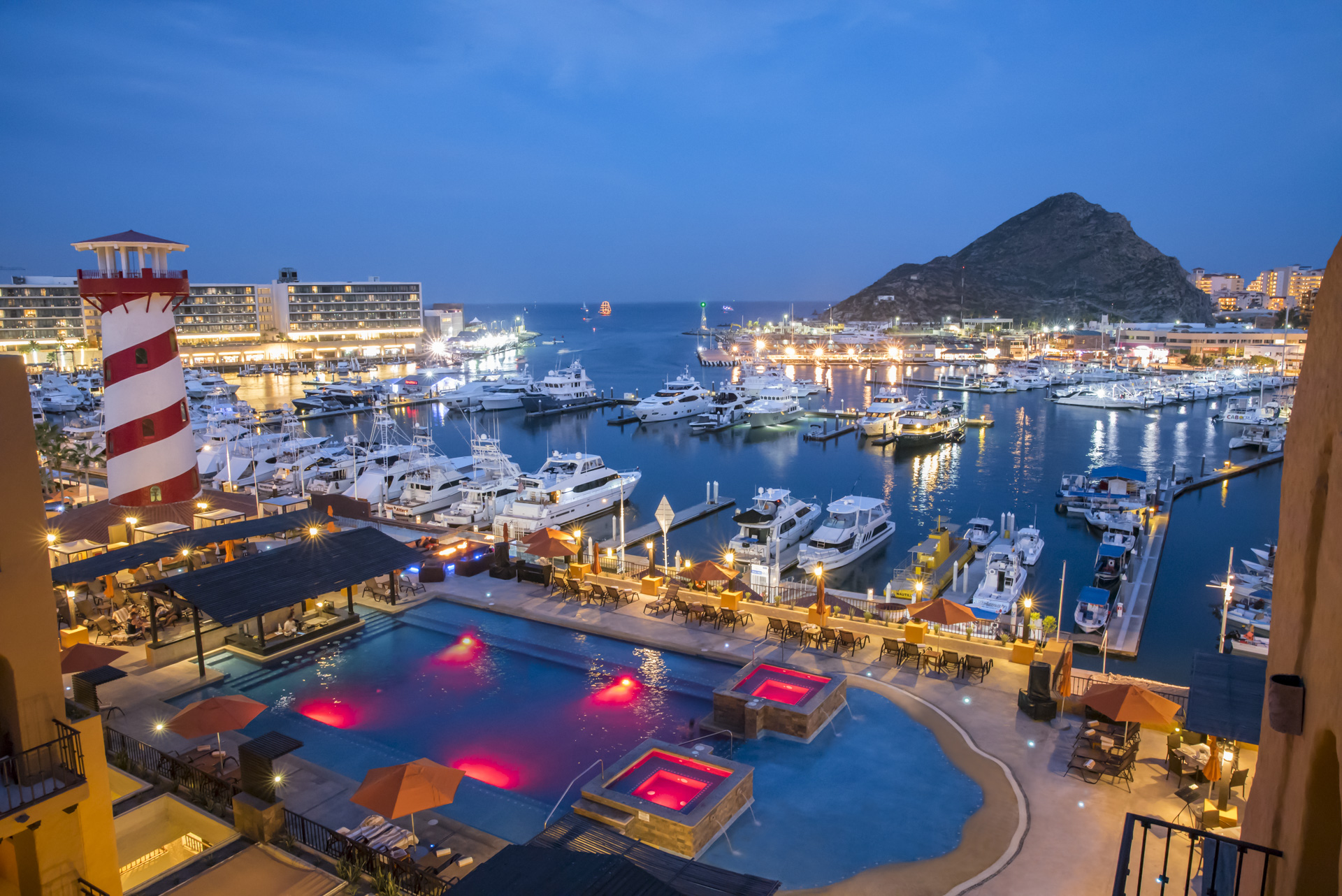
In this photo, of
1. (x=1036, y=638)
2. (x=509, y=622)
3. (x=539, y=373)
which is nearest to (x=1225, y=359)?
(x=539, y=373)

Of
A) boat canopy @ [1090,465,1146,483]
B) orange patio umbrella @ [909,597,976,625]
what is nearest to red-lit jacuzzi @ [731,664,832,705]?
orange patio umbrella @ [909,597,976,625]

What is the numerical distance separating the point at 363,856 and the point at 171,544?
522 inches

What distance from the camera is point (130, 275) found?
20328 millimetres

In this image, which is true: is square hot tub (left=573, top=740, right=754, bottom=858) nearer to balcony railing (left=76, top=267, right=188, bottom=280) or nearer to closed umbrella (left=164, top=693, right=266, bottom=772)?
closed umbrella (left=164, top=693, right=266, bottom=772)

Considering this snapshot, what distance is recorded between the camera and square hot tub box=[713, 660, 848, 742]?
13984 mm

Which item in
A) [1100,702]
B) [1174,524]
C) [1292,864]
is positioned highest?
[1292,864]

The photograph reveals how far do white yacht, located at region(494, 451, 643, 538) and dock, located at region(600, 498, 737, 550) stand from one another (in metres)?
2.32

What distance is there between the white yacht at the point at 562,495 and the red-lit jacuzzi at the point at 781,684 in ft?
68.7

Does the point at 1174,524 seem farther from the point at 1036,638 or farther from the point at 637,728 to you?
the point at 637,728

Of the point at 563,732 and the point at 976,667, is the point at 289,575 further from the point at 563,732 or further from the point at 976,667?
the point at 976,667

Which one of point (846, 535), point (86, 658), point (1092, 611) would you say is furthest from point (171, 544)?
point (1092, 611)

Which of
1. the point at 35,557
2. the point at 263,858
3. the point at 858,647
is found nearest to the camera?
the point at 35,557

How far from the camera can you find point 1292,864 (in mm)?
4668

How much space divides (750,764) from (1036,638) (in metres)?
10.5
